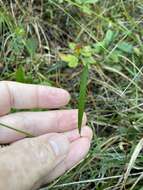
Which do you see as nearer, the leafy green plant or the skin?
the skin

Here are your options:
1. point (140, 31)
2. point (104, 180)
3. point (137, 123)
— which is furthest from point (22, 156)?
point (140, 31)

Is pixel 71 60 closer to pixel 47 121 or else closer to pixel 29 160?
pixel 47 121

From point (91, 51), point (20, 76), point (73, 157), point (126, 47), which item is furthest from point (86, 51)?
point (73, 157)

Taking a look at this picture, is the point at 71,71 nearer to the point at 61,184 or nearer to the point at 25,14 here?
the point at 25,14

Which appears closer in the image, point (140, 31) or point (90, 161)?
point (90, 161)

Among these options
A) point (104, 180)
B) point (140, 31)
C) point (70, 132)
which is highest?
point (140, 31)

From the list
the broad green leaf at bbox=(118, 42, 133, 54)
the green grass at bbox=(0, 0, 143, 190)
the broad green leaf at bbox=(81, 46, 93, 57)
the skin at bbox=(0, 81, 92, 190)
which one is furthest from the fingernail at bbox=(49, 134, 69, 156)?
the broad green leaf at bbox=(118, 42, 133, 54)

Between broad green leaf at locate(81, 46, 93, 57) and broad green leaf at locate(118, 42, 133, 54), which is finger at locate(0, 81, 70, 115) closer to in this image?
broad green leaf at locate(81, 46, 93, 57)
